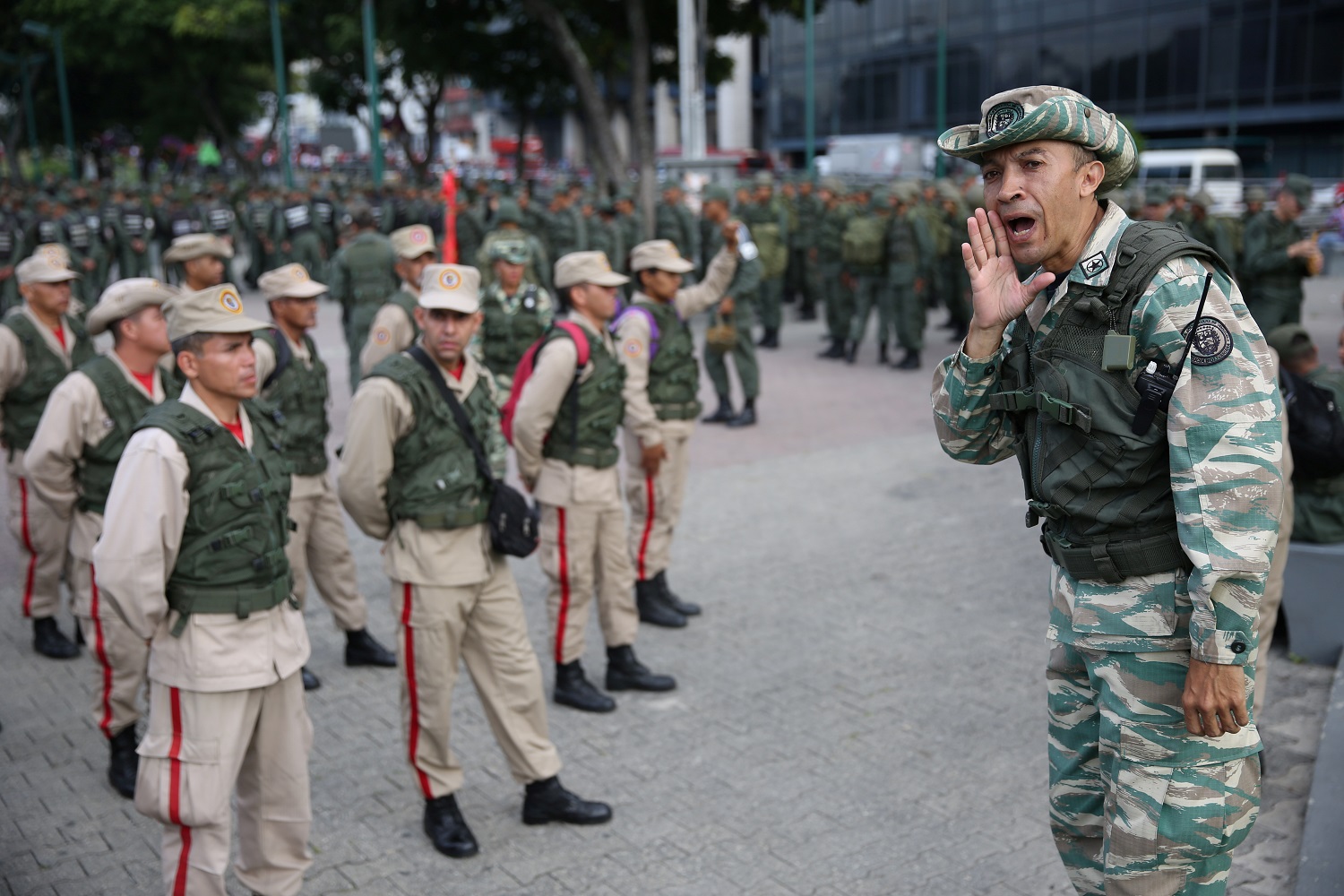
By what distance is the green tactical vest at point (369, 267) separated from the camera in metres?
11.4

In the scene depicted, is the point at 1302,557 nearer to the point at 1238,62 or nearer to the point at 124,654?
the point at 124,654

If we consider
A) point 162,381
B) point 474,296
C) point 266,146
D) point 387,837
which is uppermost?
point 266,146

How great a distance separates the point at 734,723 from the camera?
5.73m

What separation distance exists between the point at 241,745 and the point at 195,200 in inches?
1079

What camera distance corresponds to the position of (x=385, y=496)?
4.78 m

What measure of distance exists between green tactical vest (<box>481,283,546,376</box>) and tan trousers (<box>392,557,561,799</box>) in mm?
4709

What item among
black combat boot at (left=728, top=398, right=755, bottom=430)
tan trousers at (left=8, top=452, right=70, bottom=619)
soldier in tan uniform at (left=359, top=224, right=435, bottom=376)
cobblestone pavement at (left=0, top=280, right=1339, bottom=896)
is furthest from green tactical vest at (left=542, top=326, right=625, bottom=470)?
black combat boot at (left=728, top=398, right=755, bottom=430)

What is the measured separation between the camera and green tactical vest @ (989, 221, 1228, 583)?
9.26ft

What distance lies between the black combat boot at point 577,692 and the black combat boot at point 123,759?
1906 millimetres

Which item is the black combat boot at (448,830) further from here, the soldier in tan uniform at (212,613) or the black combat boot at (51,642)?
the black combat boot at (51,642)

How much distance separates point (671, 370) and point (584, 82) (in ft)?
52.4

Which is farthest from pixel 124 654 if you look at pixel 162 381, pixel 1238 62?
pixel 1238 62

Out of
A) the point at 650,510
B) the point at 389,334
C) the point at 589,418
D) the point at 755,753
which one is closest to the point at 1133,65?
the point at 650,510

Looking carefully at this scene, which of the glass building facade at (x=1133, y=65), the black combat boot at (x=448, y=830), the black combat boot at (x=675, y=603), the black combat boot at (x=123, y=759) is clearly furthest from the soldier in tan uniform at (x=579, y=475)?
the glass building facade at (x=1133, y=65)
